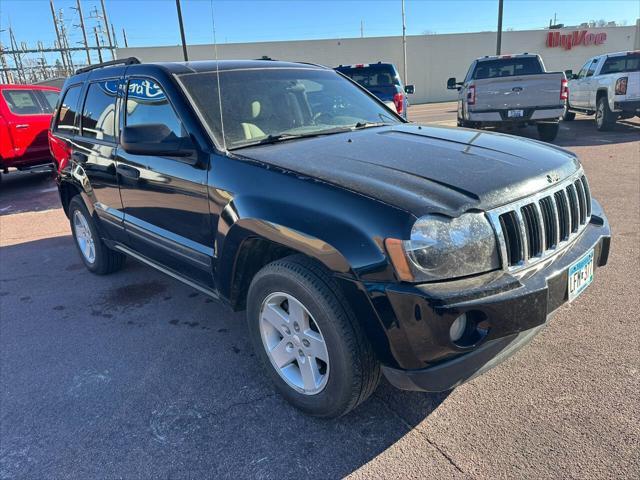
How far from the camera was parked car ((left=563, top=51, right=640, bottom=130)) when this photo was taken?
11.2 m

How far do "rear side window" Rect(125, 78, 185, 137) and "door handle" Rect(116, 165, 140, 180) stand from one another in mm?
320

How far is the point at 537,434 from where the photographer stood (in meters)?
2.32

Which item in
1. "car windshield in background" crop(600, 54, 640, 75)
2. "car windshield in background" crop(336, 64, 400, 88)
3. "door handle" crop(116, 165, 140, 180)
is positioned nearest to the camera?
"door handle" crop(116, 165, 140, 180)

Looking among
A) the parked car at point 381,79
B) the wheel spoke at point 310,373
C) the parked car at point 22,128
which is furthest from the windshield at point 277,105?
the parked car at point 22,128

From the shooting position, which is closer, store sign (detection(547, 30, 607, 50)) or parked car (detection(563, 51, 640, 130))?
parked car (detection(563, 51, 640, 130))

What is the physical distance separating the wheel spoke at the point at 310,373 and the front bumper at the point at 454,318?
0.43 metres

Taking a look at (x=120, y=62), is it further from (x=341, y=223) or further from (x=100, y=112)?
Result: (x=341, y=223)

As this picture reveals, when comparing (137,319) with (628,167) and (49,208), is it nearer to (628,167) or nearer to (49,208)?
(49,208)

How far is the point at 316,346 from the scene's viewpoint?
2.39 m

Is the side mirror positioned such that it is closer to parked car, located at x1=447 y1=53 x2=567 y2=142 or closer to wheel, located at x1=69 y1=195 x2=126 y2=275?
wheel, located at x1=69 y1=195 x2=126 y2=275

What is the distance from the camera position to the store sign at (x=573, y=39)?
36406 millimetres

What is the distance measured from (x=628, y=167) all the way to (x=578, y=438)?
7.01m

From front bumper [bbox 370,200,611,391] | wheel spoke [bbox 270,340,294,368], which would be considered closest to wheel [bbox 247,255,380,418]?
wheel spoke [bbox 270,340,294,368]

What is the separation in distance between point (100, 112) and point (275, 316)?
2626 mm
